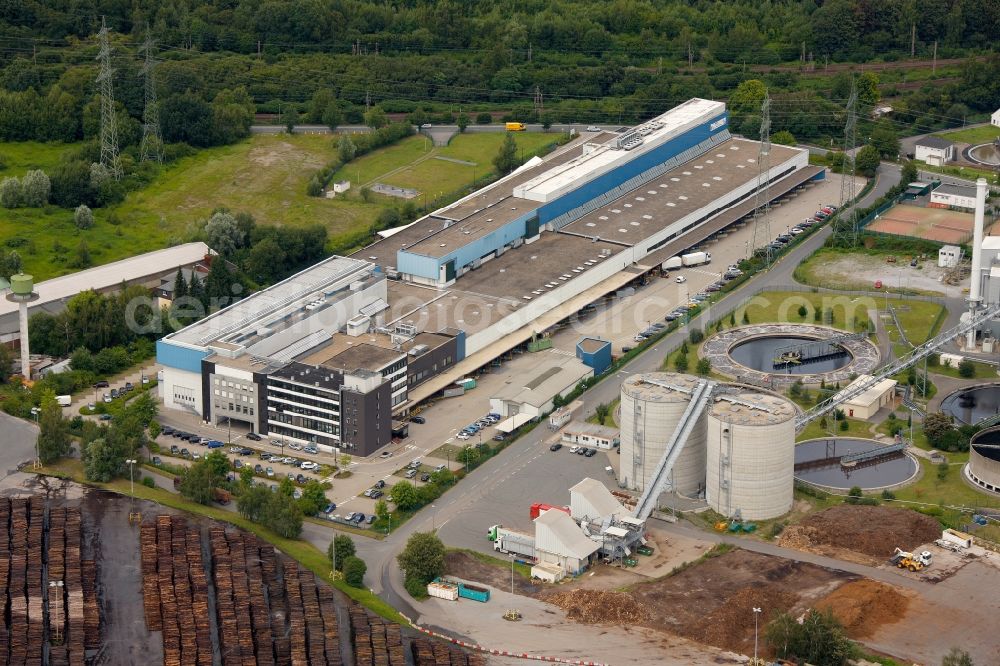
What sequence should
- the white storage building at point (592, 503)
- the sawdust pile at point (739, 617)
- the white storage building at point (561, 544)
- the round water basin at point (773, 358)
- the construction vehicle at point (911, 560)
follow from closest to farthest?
the sawdust pile at point (739, 617) < the construction vehicle at point (911, 560) < the white storage building at point (561, 544) < the white storage building at point (592, 503) < the round water basin at point (773, 358)

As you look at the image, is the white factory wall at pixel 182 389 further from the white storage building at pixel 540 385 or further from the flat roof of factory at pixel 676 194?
the flat roof of factory at pixel 676 194

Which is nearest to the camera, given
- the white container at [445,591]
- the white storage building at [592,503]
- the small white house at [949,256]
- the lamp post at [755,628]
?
the lamp post at [755,628]

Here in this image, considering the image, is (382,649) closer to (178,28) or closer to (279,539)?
(279,539)

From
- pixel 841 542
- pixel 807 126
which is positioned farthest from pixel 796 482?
pixel 807 126

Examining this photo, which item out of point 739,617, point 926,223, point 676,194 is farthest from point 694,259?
point 739,617

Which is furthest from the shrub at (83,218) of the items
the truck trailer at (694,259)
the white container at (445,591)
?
the white container at (445,591)

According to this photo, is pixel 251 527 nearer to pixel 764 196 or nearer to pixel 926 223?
pixel 764 196

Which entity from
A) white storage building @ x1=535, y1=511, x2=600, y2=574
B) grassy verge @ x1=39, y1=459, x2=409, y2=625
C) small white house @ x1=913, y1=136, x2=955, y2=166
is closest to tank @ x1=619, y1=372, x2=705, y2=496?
white storage building @ x1=535, y1=511, x2=600, y2=574
